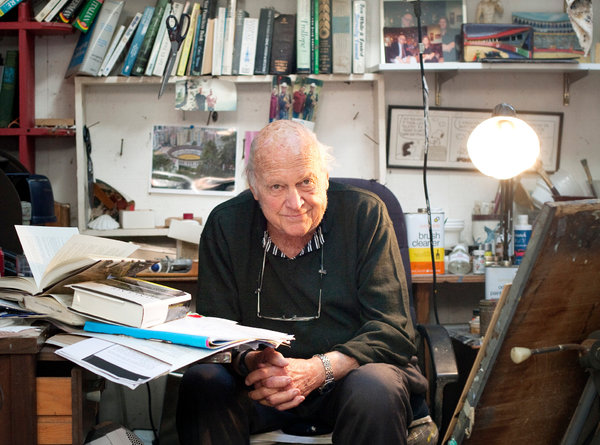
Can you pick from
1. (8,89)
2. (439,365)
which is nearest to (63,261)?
(439,365)

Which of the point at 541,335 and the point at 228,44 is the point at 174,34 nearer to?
the point at 228,44

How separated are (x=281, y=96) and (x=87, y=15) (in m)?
0.81

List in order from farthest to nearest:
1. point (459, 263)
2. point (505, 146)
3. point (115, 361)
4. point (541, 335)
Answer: point (459, 263), point (505, 146), point (541, 335), point (115, 361)

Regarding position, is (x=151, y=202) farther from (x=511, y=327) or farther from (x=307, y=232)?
(x=511, y=327)

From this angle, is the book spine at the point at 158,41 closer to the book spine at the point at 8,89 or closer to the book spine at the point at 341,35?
the book spine at the point at 8,89

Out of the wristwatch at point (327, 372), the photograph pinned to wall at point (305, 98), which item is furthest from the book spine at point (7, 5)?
the wristwatch at point (327, 372)

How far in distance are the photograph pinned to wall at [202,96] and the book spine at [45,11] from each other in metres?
0.55

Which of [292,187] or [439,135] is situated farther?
[439,135]

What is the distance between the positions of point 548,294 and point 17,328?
1000mm

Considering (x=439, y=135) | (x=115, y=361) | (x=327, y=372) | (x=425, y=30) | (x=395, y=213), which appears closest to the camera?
(x=115, y=361)

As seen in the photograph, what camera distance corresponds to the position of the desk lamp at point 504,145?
207cm

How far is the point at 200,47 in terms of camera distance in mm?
2527

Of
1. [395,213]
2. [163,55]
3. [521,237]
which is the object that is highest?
[163,55]

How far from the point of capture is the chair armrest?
1.55 meters
